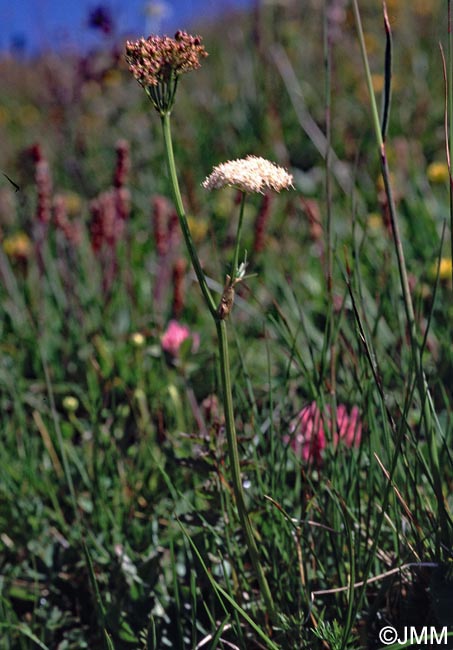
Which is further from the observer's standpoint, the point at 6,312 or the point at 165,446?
the point at 6,312

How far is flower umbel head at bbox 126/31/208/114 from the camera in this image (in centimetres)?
80

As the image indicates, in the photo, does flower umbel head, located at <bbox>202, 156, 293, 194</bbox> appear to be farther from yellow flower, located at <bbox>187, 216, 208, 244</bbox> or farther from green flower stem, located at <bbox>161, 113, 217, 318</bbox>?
yellow flower, located at <bbox>187, 216, 208, 244</bbox>

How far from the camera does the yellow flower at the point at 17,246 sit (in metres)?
2.33

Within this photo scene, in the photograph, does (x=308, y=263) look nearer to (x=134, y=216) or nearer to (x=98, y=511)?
(x=134, y=216)

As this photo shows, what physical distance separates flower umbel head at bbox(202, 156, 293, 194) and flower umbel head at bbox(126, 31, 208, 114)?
0.09 metres

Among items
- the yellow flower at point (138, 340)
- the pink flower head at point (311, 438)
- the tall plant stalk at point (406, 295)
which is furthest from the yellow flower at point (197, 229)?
the tall plant stalk at point (406, 295)

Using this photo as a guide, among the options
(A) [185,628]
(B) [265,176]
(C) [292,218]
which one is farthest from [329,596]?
(C) [292,218]

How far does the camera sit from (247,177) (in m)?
0.81

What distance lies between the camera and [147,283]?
2500 mm

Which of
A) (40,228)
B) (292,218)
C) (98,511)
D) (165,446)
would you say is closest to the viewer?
(98,511)

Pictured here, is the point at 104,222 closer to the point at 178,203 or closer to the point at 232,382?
the point at 232,382

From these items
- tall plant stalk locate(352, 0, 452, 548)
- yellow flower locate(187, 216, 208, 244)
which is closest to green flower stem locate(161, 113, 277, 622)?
tall plant stalk locate(352, 0, 452, 548)

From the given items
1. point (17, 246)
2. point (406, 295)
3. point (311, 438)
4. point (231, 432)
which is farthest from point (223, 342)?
point (17, 246)

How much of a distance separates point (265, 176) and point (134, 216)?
2.42 m
